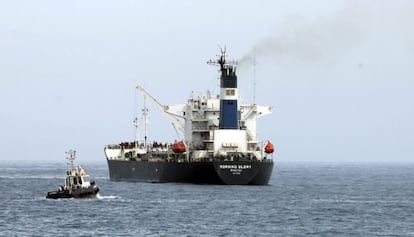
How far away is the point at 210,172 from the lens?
323 feet

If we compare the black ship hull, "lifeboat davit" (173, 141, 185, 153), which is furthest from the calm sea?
"lifeboat davit" (173, 141, 185, 153)

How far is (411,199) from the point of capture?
91188 mm

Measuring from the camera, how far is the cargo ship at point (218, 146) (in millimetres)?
98375

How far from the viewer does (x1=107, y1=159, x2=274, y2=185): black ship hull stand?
3824 inches

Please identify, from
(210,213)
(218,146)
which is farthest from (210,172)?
(210,213)

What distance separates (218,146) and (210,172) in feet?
14.9

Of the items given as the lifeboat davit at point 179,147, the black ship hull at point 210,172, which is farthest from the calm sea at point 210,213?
the lifeboat davit at point 179,147

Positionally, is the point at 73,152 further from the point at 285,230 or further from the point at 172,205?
the point at 285,230

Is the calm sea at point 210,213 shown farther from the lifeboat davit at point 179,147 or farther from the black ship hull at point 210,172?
the lifeboat davit at point 179,147

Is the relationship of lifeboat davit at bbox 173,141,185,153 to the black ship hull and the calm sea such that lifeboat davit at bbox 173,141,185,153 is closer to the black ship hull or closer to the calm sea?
the black ship hull

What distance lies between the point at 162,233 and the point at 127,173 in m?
66.4

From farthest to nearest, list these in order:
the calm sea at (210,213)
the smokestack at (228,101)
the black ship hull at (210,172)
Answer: the smokestack at (228,101)
the black ship hull at (210,172)
the calm sea at (210,213)

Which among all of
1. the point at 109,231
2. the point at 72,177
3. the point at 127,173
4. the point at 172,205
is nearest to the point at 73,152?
the point at 72,177

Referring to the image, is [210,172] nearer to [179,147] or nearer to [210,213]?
[179,147]
